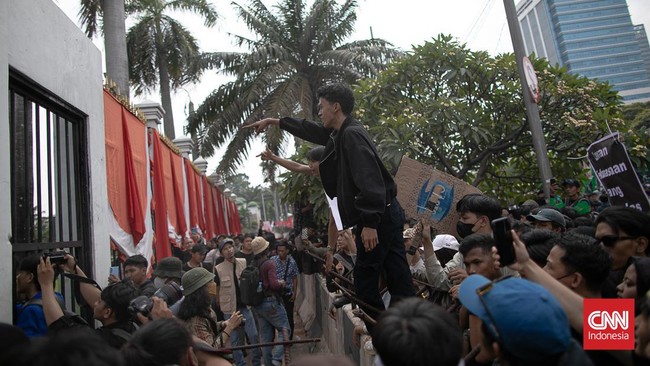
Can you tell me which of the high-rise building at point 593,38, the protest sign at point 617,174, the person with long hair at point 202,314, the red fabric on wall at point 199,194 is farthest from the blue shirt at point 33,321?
the high-rise building at point 593,38

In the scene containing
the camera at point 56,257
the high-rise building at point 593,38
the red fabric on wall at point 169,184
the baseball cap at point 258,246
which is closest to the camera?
the camera at point 56,257

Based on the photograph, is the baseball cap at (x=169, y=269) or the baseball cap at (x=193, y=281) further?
the baseball cap at (x=169, y=269)

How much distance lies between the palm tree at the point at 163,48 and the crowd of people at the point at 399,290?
623 inches

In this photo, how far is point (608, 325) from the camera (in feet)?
7.61

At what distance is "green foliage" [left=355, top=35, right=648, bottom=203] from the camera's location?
9.07 metres

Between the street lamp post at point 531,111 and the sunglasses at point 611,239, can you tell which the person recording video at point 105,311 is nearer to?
the sunglasses at point 611,239

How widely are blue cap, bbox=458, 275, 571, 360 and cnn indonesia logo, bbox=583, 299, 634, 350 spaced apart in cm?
50

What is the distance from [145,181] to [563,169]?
23.5 feet

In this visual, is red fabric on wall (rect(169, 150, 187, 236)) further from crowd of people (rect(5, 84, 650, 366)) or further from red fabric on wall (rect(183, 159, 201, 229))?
crowd of people (rect(5, 84, 650, 366))

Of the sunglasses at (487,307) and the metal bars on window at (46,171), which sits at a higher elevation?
the metal bars on window at (46,171)

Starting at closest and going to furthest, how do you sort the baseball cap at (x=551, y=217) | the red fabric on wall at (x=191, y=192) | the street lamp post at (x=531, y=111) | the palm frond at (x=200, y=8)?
the baseball cap at (x=551, y=217)
the street lamp post at (x=531, y=111)
the red fabric on wall at (x=191, y=192)
the palm frond at (x=200, y=8)

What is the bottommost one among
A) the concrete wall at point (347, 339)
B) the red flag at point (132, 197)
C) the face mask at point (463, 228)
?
the concrete wall at point (347, 339)

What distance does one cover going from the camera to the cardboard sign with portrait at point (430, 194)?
4.39 metres

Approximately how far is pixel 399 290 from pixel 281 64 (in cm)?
1521
